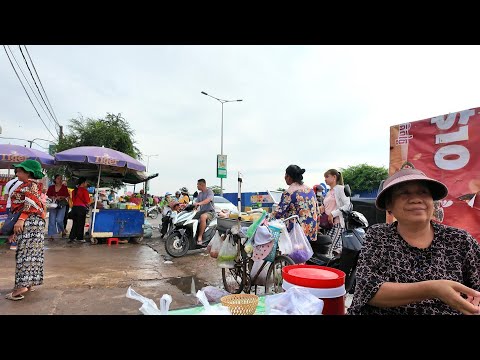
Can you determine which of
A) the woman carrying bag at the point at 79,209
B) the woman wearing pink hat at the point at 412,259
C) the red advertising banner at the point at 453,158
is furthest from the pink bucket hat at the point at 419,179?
the woman carrying bag at the point at 79,209

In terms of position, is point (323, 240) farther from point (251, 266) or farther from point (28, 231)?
point (28, 231)

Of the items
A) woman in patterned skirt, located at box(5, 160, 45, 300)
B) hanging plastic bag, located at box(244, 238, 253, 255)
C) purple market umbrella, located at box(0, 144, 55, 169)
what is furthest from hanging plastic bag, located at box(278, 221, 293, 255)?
purple market umbrella, located at box(0, 144, 55, 169)

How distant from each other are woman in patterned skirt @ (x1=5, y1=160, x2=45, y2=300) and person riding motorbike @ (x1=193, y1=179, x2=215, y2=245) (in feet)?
11.7

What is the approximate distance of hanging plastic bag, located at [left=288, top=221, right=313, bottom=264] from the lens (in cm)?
346

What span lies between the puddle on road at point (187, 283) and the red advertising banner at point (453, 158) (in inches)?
120

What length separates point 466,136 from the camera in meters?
2.82

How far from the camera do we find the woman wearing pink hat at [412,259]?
1378 mm

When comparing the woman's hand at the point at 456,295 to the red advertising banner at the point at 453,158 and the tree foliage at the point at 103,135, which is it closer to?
the red advertising banner at the point at 453,158

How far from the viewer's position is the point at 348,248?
11.9 ft

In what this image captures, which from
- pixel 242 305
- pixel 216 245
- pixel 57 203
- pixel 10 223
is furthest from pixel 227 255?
pixel 57 203
